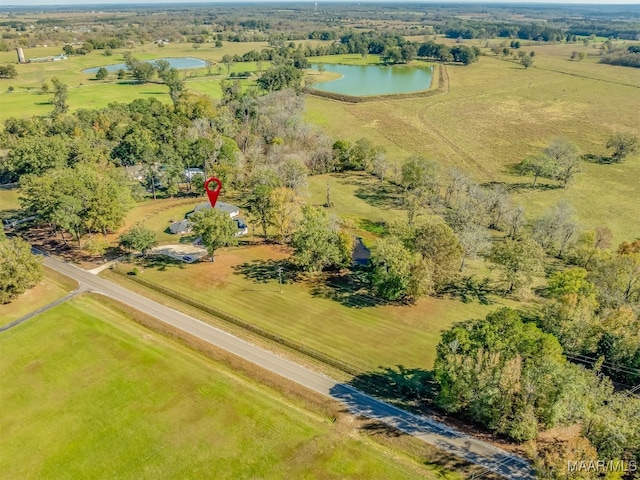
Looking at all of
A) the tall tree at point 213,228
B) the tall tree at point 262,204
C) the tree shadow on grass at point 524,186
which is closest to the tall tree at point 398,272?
the tall tree at point 262,204

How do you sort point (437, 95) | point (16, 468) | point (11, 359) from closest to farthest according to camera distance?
point (16, 468), point (11, 359), point (437, 95)

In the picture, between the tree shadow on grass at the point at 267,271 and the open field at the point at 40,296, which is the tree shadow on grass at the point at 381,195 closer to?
the tree shadow on grass at the point at 267,271

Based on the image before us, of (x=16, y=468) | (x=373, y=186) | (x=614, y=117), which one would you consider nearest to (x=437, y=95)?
(x=614, y=117)

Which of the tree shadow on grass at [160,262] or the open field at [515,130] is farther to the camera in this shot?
the open field at [515,130]

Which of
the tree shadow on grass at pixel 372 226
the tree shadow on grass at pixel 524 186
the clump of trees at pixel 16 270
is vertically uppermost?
the clump of trees at pixel 16 270

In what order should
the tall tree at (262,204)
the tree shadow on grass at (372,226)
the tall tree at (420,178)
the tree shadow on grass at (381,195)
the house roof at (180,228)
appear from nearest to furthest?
1. the tall tree at (262,204)
2. the house roof at (180,228)
3. the tree shadow on grass at (372,226)
4. the tall tree at (420,178)
5. the tree shadow on grass at (381,195)

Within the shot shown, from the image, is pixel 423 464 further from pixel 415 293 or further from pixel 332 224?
pixel 332 224

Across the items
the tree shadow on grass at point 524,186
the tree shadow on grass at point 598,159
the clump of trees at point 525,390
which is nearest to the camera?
the clump of trees at point 525,390

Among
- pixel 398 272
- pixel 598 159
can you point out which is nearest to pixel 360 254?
pixel 398 272
